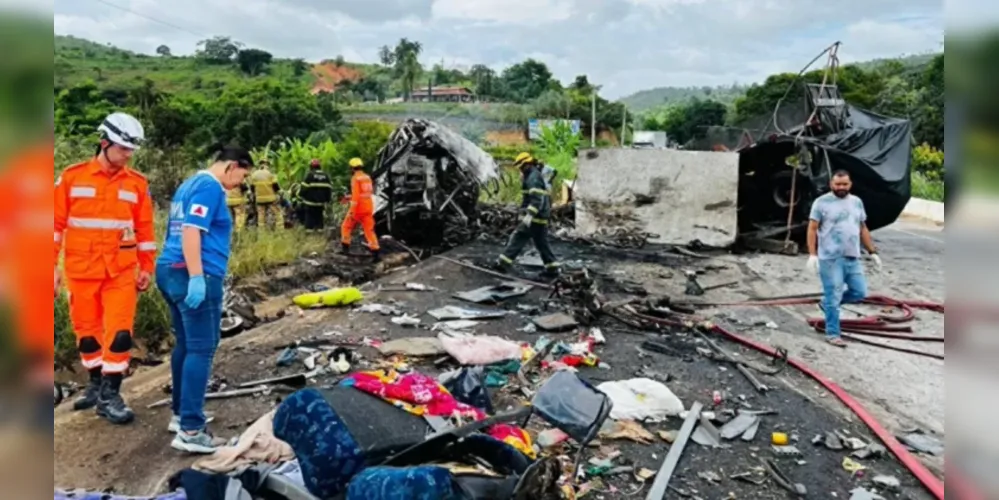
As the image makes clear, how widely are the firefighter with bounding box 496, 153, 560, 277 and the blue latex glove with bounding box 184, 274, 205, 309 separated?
5.54 meters

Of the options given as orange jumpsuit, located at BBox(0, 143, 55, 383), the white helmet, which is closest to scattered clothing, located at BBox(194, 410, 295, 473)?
the white helmet

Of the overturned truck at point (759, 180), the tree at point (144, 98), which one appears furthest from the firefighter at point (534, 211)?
the tree at point (144, 98)

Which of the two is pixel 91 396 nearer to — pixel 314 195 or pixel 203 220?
pixel 203 220

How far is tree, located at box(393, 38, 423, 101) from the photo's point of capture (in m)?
53.5

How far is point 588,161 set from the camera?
12688 millimetres

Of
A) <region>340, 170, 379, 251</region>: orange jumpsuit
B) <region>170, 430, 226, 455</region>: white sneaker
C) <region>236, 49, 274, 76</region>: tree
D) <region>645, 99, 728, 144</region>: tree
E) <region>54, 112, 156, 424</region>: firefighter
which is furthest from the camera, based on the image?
<region>236, 49, 274, 76</region>: tree

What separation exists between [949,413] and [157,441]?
3.97 m

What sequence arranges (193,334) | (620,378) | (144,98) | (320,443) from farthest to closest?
1. (144,98)
2. (620,378)
3. (193,334)
4. (320,443)

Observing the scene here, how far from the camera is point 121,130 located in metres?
3.56

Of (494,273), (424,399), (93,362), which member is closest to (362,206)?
(494,273)

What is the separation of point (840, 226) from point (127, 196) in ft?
17.9

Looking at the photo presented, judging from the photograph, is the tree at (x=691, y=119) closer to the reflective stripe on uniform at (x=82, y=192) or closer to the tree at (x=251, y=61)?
the tree at (x=251, y=61)

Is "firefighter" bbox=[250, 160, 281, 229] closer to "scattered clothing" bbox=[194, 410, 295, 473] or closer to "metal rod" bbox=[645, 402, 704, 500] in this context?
"scattered clothing" bbox=[194, 410, 295, 473]

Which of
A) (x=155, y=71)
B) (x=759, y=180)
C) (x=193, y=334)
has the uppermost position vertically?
(x=155, y=71)
